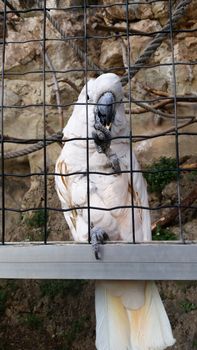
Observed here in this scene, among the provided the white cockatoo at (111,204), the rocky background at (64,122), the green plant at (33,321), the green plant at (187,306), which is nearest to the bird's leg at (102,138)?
the white cockatoo at (111,204)

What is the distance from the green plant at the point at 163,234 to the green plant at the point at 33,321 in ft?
2.31

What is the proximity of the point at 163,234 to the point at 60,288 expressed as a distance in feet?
1.94

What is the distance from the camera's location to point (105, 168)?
1526mm

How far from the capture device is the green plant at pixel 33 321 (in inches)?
87.0

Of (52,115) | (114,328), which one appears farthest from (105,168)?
(52,115)

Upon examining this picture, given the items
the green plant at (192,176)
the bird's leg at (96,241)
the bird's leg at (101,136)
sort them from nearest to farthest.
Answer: the bird's leg at (96,241) < the bird's leg at (101,136) < the green plant at (192,176)

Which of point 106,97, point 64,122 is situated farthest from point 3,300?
point 106,97

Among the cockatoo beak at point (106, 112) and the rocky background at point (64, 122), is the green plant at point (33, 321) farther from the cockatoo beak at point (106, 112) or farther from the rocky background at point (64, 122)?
the cockatoo beak at point (106, 112)

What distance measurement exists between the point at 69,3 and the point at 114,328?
202 cm

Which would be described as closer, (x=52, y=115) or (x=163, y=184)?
(x=163, y=184)

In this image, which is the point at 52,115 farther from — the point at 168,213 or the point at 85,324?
the point at 85,324

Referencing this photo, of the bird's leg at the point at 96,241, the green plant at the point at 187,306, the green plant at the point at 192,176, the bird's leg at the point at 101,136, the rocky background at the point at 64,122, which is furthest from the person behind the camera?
the green plant at the point at 192,176

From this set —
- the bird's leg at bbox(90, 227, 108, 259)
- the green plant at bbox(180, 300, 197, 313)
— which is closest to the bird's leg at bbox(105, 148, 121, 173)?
the bird's leg at bbox(90, 227, 108, 259)

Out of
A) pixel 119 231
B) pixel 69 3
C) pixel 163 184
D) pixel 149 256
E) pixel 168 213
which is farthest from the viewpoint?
pixel 69 3
